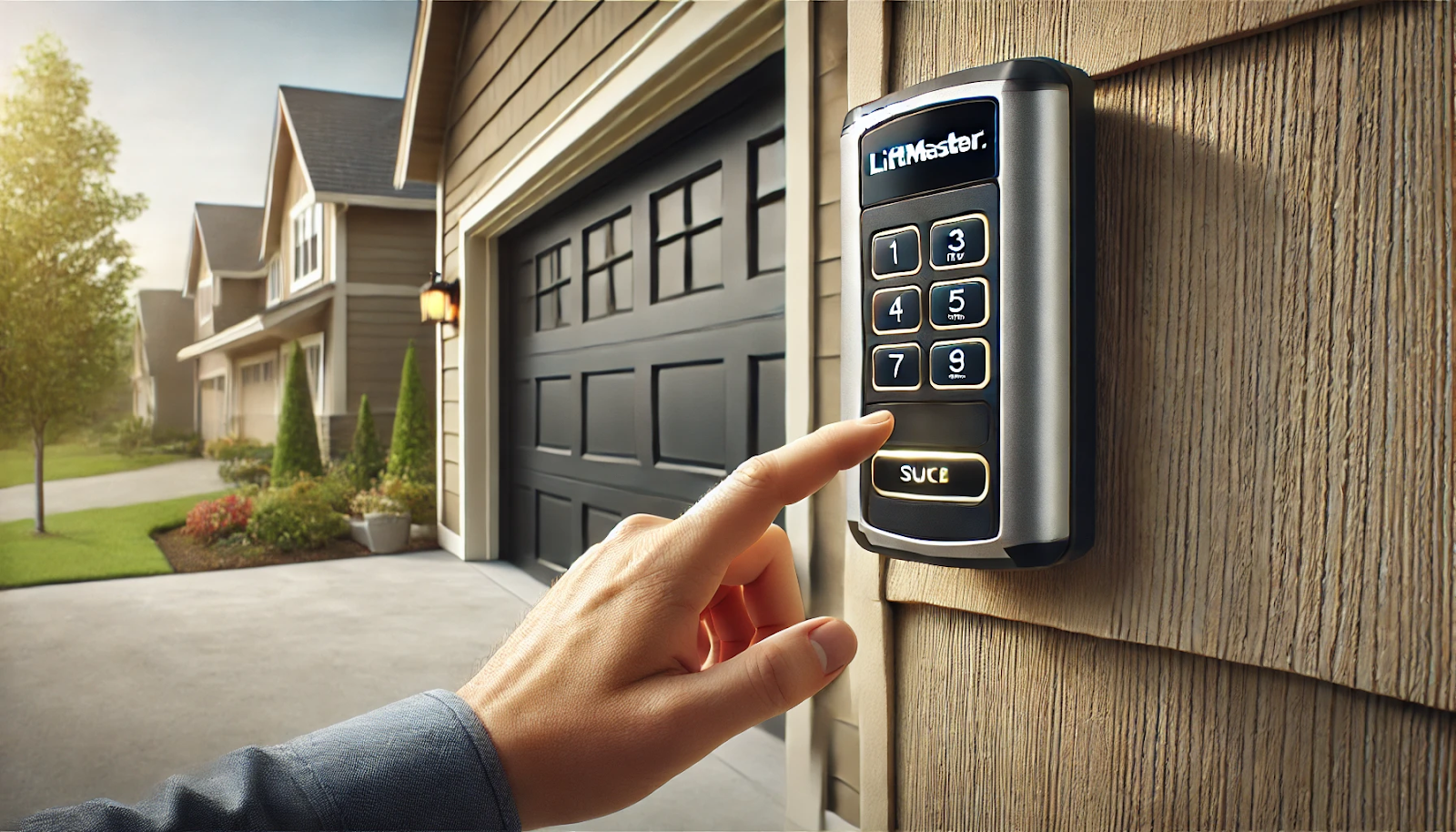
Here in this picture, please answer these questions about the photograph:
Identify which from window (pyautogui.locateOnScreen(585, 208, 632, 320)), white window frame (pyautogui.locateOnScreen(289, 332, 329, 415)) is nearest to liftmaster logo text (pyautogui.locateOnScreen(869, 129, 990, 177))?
window (pyautogui.locateOnScreen(585, 208, 632, 320))

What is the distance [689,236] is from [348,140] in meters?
8.10

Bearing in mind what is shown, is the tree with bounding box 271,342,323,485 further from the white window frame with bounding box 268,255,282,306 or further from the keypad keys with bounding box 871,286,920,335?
the keypad keys with bounding box 871,286,920,335

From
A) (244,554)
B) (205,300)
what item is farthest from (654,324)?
(205,300)

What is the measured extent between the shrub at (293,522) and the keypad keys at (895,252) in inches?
242

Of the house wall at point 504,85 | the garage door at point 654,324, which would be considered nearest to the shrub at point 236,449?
the house wall at point 504,85

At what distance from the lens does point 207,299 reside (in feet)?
38.9

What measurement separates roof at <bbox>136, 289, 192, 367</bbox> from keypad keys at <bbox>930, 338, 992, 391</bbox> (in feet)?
46.3

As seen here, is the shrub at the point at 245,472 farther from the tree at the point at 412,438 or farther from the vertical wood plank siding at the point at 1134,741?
the vertical wood plank siding at the point at 1134,741

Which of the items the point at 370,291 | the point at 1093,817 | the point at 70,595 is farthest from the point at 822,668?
the point at 370,291

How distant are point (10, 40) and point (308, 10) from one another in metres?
4.54

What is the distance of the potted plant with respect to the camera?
5266 mm

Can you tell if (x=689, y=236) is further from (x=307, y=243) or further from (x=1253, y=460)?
(x=307, y=243)

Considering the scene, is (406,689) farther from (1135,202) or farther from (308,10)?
(308,10)

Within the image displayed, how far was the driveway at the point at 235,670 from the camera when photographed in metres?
1.89
